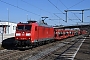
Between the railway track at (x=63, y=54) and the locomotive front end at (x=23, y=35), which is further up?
the locomotive front end at (x=23, y=35)

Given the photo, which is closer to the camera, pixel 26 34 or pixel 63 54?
pixel 63 54

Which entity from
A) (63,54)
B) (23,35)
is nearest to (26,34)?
(23,35)

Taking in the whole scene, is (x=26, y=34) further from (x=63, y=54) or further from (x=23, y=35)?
(x=63, y=54)

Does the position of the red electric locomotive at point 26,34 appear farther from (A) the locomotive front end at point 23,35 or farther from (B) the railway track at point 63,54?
(B) the railway track at point 63,54

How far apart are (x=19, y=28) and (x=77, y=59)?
38.4 feet

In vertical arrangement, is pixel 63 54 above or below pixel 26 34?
below

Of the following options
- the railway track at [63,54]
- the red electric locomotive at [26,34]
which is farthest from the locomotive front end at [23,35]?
the railway track at [63,54]

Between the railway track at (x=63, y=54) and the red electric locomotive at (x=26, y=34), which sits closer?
the railway track at (x=63, y=54)

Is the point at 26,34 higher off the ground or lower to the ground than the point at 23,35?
higher

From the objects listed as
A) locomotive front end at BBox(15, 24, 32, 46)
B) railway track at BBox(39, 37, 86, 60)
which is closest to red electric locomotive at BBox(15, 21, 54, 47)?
locomotive front end at BBox(15, 24, 32, 46)

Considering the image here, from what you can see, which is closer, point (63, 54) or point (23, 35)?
point (63, 54)

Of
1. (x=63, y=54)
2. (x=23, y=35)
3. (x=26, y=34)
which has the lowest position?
(x=63, y=54)

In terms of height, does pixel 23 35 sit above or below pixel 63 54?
above

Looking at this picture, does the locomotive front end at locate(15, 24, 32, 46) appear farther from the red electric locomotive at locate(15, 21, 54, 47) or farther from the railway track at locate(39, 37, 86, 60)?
the railway track at locate(39, 37, 86, 60)
